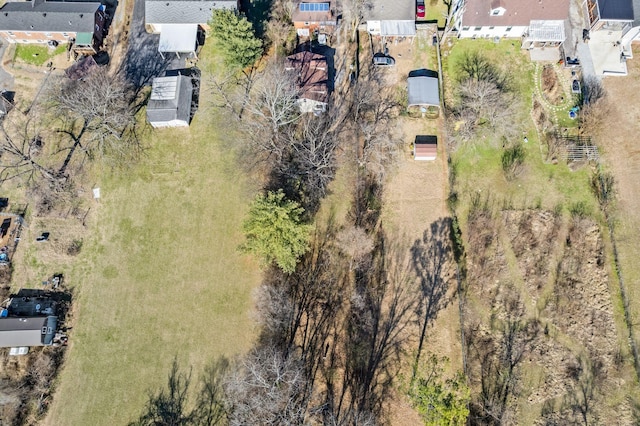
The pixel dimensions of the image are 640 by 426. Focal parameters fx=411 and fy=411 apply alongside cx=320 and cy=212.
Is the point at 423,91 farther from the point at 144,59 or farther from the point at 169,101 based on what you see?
the point at 144,59

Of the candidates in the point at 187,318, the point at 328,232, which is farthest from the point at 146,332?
the point at 328,232

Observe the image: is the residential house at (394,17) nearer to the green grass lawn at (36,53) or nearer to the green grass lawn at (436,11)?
the green grass lawn at (436,11)

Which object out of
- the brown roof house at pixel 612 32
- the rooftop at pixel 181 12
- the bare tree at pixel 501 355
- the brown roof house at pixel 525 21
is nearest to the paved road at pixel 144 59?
the rooftop at pixel 181 12

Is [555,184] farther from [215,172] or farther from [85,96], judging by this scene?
[85,96]

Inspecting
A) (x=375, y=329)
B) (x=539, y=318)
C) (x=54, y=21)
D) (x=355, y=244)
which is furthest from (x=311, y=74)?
(x=539, y=318)

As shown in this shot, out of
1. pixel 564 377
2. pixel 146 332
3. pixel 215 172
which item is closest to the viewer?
pixel 564 377
